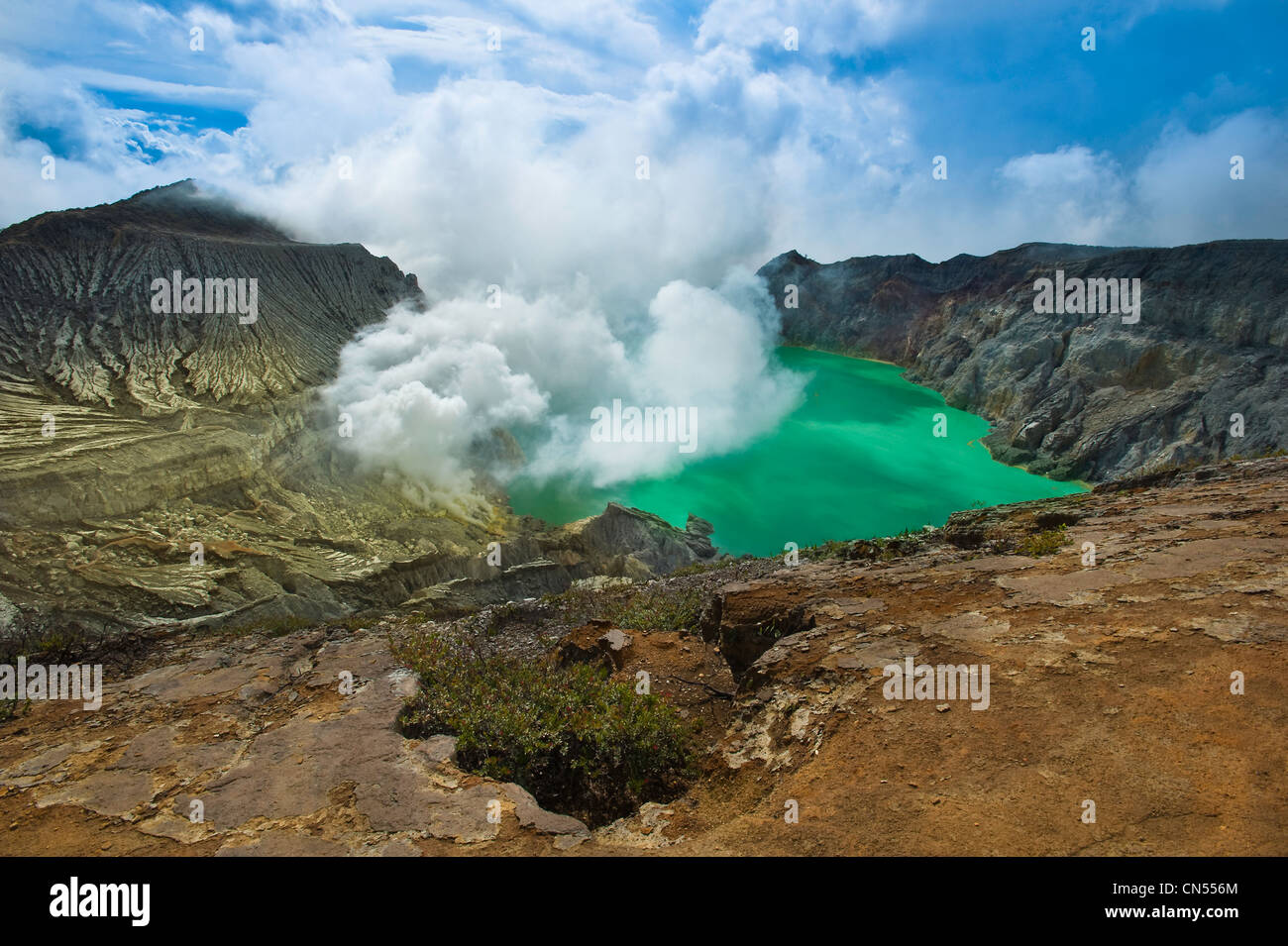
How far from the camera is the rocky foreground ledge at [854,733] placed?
392 centimetres

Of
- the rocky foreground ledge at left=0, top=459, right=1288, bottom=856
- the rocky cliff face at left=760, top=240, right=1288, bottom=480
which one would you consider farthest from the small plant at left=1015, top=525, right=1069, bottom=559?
the rocky cliff face at left=760, top=240, right=1288, bottom=480

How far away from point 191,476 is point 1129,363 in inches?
1664

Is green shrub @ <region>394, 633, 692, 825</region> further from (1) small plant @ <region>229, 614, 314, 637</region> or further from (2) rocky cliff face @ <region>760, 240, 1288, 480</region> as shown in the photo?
(2) rocky cliff face @ <region>760, 240, 1288, 480</region>

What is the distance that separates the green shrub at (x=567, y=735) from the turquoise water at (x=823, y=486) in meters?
17.4

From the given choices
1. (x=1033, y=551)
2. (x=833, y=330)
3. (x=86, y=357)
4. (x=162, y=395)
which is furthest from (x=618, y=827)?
(x=833, y=330)

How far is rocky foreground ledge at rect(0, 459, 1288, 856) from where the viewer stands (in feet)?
12.9

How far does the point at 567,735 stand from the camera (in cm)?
618

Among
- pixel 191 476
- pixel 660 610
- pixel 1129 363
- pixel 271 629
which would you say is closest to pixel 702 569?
pixel 660 610

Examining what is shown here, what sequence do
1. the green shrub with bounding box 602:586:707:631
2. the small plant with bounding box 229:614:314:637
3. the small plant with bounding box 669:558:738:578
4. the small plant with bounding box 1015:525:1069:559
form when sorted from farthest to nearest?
1. the small plant with bounding box 669:558:738:578
2. the small plant with bounding box 229:614:314:637
3. the green shrub with bounding box 602:586:707:631
4. the small plant with bounding box 1015:525:1069:559

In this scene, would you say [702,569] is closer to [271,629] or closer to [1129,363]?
[271,629]

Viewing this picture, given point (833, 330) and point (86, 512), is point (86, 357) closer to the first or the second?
point (86, 512)

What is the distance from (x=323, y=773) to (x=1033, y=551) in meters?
8.22

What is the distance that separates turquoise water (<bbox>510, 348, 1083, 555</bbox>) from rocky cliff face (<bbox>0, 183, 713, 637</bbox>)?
9.79 feet
